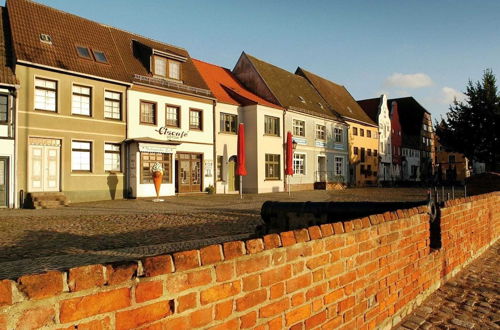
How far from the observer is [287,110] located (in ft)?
93.8

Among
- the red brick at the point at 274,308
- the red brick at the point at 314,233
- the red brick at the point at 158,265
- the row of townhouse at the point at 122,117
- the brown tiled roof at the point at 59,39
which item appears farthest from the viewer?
the brown tiled roof at the point at 59,39

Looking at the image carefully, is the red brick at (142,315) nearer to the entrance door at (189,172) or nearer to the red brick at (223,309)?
the red brick at (223,309)

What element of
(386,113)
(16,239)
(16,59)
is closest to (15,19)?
(16,59)

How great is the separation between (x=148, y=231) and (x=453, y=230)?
20.9ft

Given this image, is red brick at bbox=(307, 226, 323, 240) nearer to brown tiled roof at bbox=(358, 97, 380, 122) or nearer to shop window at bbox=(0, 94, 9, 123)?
shop window at bbox=(0, 94, 9, 123)

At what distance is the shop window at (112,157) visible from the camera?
63.1 feet

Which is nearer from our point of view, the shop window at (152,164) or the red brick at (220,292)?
the red brick at (220,292)

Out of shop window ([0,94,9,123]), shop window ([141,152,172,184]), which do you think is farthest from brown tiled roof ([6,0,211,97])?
shop window ([141,152,172,184])

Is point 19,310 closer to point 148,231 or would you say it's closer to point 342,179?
point 148,231

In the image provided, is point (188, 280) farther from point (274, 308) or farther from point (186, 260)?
point (274, 308)

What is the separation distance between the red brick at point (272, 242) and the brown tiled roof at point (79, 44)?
1775 centimetres

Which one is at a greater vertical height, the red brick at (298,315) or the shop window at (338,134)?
the shop window at (338,134)

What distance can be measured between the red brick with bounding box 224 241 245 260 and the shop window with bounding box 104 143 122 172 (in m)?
18.5

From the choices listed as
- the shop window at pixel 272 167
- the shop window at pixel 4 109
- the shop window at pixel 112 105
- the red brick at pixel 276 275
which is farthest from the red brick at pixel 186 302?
the shop window at pixel 272 167
